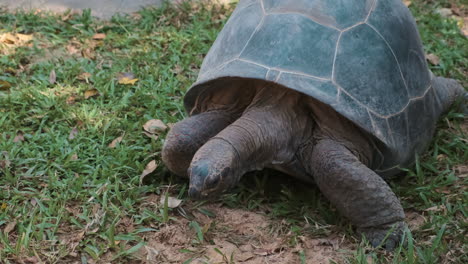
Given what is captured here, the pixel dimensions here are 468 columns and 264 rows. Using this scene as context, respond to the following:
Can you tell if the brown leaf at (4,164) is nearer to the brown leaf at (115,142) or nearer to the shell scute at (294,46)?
the brown leaf at (115,142)

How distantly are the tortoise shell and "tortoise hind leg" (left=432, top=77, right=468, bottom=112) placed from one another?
51cm

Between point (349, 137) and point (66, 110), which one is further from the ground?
point (349, 137)

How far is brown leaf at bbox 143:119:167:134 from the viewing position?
14.3 feet

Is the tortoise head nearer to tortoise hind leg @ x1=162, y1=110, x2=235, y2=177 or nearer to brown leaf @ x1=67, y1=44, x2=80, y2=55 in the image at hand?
tortoise hind leg @ x1=162, y1=110, x2=235, y2=177

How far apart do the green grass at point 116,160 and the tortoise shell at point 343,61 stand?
1.19ft

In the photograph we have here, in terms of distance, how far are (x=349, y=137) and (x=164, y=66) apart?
2249 mm

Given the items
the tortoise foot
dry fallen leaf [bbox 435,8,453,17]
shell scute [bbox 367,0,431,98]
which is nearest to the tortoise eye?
the tortoise foot

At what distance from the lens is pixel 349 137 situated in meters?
3.65

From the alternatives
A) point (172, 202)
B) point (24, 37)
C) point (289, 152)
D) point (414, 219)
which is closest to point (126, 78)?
point (24, 37)

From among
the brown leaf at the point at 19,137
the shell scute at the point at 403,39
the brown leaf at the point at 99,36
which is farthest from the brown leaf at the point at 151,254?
the brown leaf at the point at 99,36

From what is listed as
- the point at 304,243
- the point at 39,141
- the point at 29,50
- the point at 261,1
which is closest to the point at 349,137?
the point at 304,243

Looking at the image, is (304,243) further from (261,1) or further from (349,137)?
(261,1)

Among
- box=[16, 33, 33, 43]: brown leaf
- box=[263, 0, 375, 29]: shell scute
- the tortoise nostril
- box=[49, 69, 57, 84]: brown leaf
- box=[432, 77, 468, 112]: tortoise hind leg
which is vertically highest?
box=[263, 0, 375, 29]: shell scute

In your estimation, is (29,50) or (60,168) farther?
(29,50)
